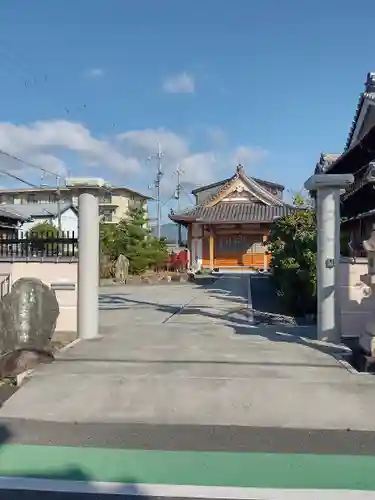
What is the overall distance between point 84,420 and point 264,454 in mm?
1797

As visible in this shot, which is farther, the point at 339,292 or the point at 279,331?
the point at 279,331

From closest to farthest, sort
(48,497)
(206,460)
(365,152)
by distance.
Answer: (48,497) → (206,460) → (365,152)

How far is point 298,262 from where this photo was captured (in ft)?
39.0

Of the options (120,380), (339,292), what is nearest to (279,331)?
(339,292)

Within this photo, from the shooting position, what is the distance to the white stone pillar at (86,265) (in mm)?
8539

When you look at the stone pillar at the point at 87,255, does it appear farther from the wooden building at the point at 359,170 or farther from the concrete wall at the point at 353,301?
the wooden building at the point at 359,170

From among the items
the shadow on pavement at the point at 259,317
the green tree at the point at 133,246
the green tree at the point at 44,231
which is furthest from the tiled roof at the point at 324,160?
the green tree at the point at 44,231

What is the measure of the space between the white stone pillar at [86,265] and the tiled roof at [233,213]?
74.9 feet

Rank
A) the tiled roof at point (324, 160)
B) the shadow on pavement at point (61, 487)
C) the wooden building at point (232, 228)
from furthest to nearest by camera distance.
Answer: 1. the wooden building at point (232, 228)
2. the tiled roof at point (324, 160)
3. the shadow on pavement at point (61, 487)

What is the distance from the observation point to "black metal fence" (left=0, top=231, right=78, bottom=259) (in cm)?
905

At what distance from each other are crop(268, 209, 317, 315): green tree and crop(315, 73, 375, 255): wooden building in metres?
1.54

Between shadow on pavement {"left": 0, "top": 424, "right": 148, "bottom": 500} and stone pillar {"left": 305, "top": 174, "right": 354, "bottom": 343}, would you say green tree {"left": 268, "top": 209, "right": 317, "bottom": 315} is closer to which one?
stone pillar {"left": 305, "top": 174, "right": 354, "bottom": 343}

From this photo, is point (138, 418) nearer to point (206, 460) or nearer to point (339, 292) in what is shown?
point (206, 460)

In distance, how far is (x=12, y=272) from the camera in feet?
29.9
